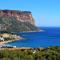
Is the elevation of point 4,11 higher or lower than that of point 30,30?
higher

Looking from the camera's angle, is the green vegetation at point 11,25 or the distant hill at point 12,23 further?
the distant hill at point 12,23

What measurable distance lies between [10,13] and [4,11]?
18.1 feet

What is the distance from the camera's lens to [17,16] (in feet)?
629

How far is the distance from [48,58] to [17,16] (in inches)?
6482

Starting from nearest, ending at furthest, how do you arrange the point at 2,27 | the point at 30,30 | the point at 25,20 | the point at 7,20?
1. the point at 2,27
2. the point at 7,20
3. the point at 30,30
4. the point at 25,20

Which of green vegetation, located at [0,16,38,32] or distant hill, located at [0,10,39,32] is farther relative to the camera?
distant hill, located at [0,10,39,32]

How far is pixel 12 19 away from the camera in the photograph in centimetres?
17362

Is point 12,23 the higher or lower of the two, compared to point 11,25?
higher

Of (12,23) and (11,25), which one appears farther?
(12,23)

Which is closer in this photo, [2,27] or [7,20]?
[2,27]

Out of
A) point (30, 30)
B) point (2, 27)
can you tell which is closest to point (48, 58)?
point (2, 27)

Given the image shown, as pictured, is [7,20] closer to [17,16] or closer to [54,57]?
[17,16]

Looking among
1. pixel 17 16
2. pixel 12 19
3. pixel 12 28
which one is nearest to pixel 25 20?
pixel 17 16

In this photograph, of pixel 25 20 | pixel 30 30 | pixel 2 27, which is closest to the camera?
pixel 2 27
